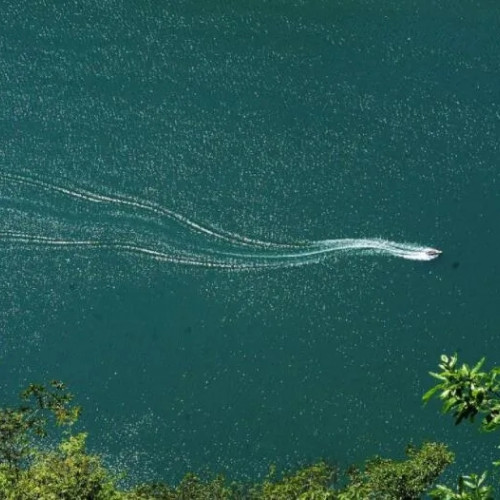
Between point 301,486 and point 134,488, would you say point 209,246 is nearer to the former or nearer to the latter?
point 134,488

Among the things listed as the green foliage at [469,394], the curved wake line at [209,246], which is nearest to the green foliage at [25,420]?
the curved wake line at [209,246]

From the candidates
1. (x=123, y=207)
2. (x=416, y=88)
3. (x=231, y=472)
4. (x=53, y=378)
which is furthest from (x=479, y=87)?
(x=53, y=378)

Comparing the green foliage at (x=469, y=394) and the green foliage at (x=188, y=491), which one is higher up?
the green foliage at (x=469, y=394)

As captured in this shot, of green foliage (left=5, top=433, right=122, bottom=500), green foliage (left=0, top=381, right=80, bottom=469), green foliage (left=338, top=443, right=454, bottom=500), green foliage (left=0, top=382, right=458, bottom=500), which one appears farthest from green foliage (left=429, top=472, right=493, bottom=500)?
green foliage (left=0, top=381, right=80, bottom=469)

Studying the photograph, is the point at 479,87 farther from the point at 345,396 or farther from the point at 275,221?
the point at 345,396

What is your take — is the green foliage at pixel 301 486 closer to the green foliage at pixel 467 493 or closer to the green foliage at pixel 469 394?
the green foliage at pixel 467 493

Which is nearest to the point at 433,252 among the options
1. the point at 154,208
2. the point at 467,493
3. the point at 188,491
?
the point at 154,208
